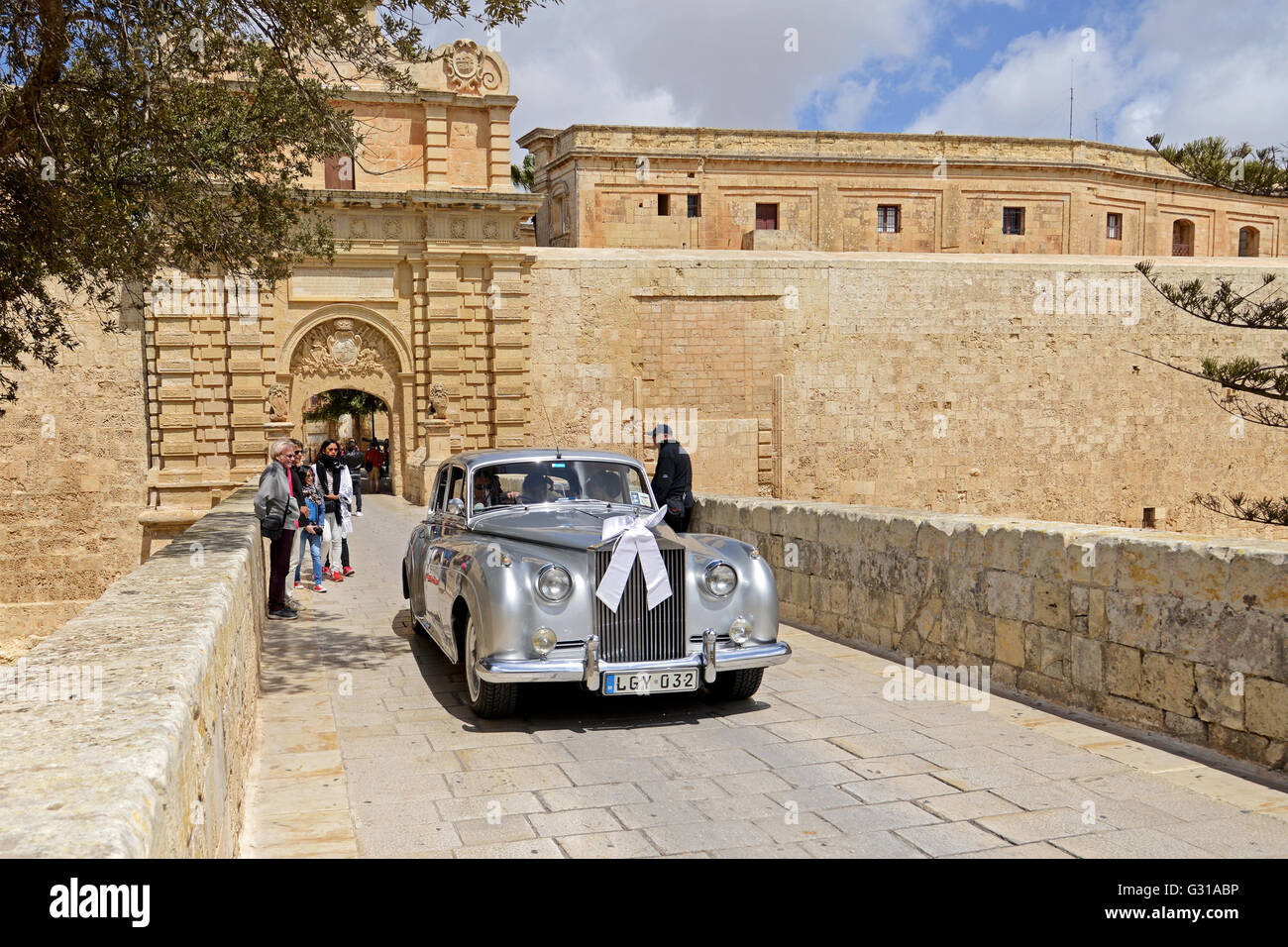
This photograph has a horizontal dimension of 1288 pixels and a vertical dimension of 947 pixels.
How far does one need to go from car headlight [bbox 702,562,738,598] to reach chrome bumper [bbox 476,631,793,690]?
25 centimetres

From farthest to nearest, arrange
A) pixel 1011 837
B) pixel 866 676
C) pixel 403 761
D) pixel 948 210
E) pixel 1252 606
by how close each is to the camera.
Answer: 1. pixel 948 210
2. pixel 866 676
3. pixel 403 761
4. pixel 1252 606
5. pixel 1011 837

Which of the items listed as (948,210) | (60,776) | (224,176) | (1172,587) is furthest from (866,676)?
(948,210)

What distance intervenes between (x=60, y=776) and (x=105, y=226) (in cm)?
756

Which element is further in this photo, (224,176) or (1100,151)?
(1100,151)

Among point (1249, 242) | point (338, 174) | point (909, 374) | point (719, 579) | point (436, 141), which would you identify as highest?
point (1249, 242)

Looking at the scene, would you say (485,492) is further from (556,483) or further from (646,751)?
(646,751)

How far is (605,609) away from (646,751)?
793 millimetres

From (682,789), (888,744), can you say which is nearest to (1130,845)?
(888,744)

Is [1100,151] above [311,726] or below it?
above

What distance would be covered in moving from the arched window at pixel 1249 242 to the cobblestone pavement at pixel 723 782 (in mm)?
38921

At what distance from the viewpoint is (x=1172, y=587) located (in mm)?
4883

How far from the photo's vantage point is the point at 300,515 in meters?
9.30
